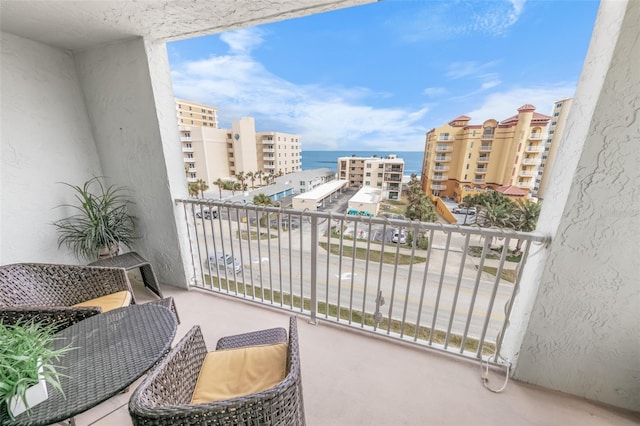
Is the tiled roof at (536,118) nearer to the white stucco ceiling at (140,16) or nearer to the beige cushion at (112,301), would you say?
the white stucco ceiling at (140,16)

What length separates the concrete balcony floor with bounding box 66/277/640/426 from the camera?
133cm

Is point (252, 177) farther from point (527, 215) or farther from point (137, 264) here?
point (527, 215)

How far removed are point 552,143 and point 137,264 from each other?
337cm

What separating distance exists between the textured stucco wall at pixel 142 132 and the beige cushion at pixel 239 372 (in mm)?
1634

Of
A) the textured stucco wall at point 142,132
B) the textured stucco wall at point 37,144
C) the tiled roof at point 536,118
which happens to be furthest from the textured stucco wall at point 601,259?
the textured stucco wall at point 37,144

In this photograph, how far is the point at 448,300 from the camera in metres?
5.11

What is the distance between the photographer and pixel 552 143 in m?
1.36

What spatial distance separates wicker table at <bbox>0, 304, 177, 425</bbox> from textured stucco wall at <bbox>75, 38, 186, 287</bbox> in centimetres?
123

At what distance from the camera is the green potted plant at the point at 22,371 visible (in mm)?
771

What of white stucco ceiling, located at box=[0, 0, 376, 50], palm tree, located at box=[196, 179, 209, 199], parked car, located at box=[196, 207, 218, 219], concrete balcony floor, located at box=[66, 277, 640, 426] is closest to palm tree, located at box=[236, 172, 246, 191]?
palm tree, located at box=[196, 179, 209, 199]

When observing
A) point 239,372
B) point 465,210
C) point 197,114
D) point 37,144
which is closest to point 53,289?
point 37,144

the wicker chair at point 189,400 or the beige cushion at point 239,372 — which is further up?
the wicker chair at point 189,400

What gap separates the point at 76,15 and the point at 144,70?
1.47ft

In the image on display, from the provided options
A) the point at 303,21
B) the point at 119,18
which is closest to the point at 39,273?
the point at 119,18
